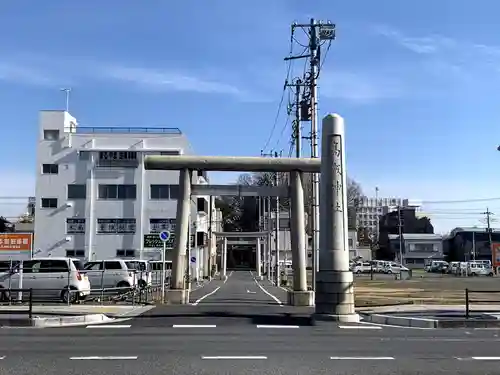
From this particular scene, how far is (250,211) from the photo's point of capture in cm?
12000

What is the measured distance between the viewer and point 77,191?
63.0 metres

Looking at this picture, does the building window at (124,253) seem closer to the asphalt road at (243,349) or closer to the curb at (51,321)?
the curb at (51,321)

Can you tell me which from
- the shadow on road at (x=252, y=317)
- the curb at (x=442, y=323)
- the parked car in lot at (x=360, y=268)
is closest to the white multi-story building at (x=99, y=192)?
the parked car in lot at (x=360, y=268)

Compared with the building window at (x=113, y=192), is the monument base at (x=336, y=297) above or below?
below

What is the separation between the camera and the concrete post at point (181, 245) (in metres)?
25.1

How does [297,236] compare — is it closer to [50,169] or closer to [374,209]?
[50,169]

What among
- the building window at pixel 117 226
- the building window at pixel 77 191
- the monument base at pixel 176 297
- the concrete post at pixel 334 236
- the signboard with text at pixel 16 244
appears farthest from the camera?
the building window at pixel 77 191

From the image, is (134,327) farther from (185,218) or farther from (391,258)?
(391,258)

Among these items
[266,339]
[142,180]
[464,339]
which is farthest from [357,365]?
[142,180]

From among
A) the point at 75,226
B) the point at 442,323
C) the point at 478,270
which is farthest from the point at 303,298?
the point at 478,270

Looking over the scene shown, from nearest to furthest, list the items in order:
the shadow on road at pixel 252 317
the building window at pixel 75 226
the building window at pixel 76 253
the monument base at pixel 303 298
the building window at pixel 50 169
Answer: the shadow on road at pixel 252 317
the monument base at pixel 303 298
the building window at pixel 76 253
the building window at pixel 75 226
the building window at pixel 50 169

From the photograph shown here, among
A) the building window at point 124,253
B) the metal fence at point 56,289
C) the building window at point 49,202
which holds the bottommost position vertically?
the metal fence at point 56,289

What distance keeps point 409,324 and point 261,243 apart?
228ft

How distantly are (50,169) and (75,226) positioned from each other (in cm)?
644
